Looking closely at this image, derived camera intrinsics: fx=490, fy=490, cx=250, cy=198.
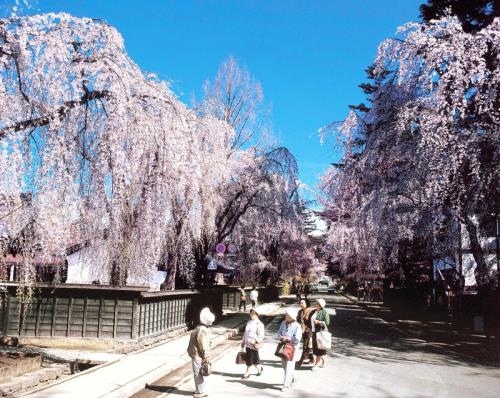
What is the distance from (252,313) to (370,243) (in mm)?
17267

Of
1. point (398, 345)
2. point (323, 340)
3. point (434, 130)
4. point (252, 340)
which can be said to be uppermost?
point (434, 130)

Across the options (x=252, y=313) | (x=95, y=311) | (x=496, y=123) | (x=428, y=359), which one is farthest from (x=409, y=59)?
(x=95, y=311)

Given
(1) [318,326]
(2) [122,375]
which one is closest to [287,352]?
(1) [318,326]

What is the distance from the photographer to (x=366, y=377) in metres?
10.9

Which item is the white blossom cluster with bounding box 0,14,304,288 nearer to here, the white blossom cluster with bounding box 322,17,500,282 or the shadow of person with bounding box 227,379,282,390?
the shadow of person with bounding box 227,379,282,390

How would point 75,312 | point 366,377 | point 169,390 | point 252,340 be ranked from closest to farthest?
point 169,390, point 252,340, point 366,377, point 75,312

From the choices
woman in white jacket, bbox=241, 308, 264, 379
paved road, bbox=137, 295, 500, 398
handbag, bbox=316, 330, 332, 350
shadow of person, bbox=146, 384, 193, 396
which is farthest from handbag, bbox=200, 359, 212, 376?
handbag, bbox=316, 330, 332, 350

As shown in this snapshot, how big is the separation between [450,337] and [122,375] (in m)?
14.5

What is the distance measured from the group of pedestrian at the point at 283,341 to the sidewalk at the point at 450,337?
537 centimetres

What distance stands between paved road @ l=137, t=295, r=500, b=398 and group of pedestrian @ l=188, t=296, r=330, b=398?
0.34 m

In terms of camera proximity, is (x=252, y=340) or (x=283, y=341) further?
(x=252, y=340)

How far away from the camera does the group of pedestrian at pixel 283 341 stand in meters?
8.66

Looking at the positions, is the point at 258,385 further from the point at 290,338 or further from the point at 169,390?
the point at 169,390

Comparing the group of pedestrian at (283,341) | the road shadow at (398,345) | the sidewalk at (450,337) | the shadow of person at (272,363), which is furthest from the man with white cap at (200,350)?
the sidewalk at (450,337)
